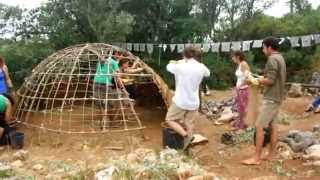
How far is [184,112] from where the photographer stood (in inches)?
280

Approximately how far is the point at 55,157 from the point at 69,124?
7.09ft

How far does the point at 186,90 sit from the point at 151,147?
1854mm

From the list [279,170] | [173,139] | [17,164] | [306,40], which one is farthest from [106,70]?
[306,40]

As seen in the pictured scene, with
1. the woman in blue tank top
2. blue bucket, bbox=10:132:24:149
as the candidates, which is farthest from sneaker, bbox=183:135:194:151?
the woman in blue tank top

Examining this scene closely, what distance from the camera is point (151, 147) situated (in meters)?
8.53

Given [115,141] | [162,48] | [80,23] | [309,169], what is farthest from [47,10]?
[309,169]

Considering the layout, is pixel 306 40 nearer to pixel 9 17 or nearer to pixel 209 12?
pixel 209 12

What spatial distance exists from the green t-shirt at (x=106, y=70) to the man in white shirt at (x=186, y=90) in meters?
2.24

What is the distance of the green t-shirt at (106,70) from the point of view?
356 inches

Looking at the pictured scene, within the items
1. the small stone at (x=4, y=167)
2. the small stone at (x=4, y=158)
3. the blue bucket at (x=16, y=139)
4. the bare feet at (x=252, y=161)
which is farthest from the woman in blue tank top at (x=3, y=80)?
the bare feet at (x=252, y=161)

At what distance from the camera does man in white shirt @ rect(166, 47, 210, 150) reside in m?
6.94

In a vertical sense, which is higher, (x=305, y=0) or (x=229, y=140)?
(x=305, y=0)

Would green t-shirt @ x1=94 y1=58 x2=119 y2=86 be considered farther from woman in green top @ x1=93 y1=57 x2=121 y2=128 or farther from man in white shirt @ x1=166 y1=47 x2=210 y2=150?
man in white shirt @ x1=166 y1=47 x2=210 y2=150

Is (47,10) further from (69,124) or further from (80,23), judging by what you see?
(69,124)
